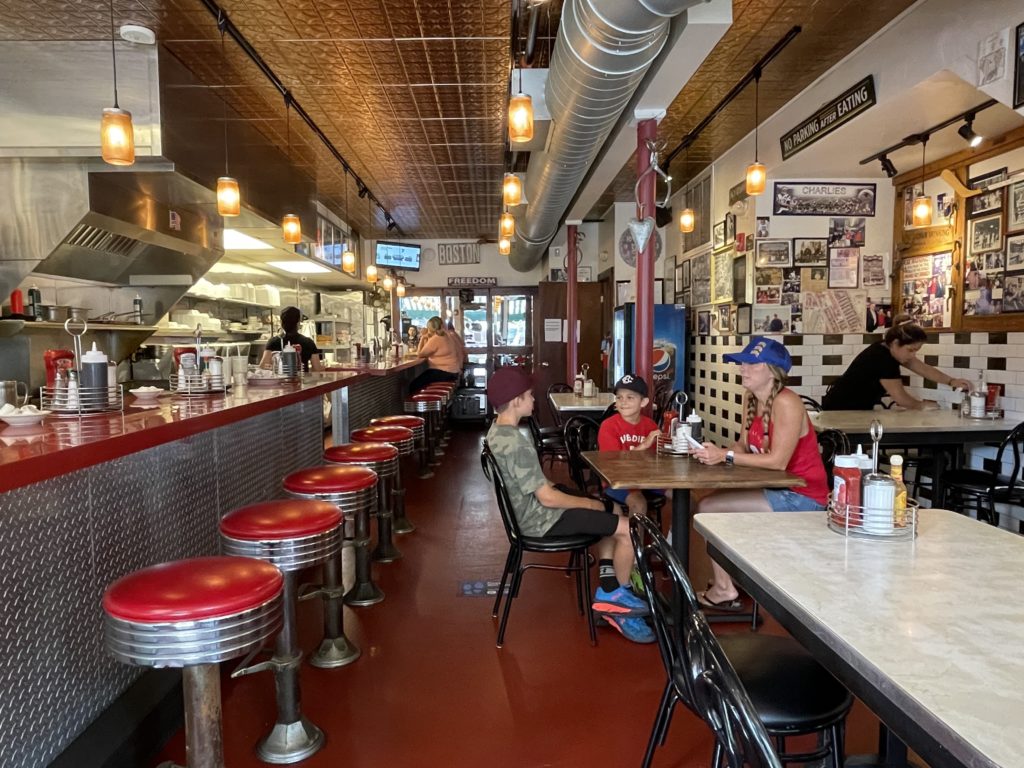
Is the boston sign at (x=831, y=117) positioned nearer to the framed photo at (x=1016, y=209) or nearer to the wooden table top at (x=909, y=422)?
the framed photo at (x=1016, y=209)

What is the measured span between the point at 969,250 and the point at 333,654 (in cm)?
560

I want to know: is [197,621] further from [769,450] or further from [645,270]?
[645,270]

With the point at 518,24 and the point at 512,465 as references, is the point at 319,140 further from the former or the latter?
the point at 512,465

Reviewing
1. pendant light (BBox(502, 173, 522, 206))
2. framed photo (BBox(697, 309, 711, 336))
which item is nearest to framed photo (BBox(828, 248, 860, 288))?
framed photo (BBox(697, 309, 711, 336))

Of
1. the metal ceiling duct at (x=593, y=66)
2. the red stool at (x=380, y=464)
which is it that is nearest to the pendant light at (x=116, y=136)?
the red stool at (x=380, y=464)

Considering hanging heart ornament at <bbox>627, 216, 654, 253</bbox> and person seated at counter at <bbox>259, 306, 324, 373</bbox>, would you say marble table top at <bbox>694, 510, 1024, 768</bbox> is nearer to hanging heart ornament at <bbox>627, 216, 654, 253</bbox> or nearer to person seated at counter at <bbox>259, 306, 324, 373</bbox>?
hanging heart ornament at <bbox>627, 216, 654, 253</bbox>

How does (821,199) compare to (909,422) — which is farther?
(821,199)

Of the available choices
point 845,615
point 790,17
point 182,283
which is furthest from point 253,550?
point 182,283

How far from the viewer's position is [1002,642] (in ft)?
4.13

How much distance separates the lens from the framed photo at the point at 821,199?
6441mm

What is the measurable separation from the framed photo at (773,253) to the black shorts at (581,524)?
4393 mm

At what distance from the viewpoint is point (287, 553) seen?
2209 mm

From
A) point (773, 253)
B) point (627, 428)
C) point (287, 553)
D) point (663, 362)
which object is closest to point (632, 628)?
point (627, 428)

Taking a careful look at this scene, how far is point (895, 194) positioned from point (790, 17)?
277 cm
